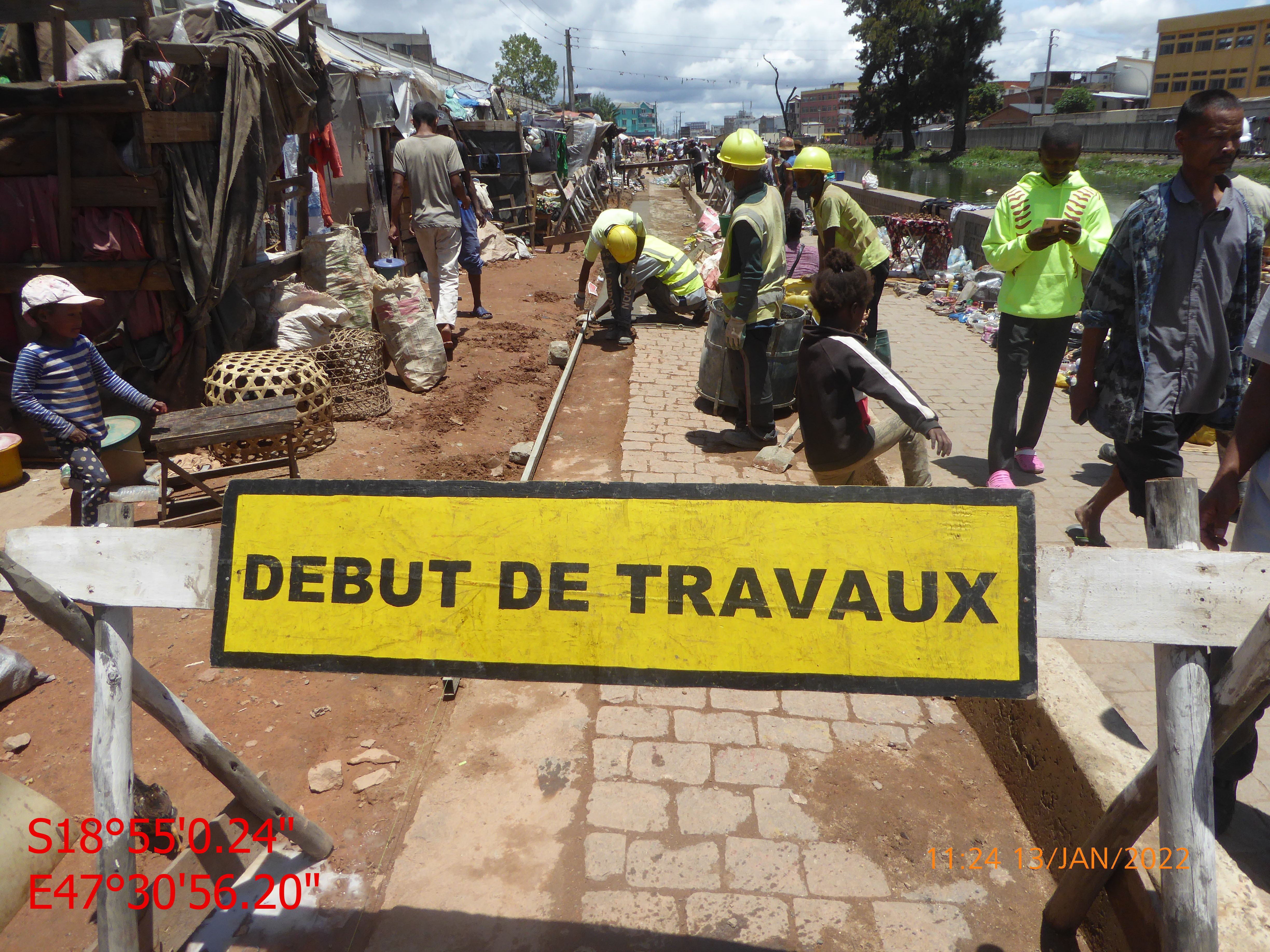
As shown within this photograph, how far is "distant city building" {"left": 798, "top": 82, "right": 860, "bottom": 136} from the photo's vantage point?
16800 centimetres

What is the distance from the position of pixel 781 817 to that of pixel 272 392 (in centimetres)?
462

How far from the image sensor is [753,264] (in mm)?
5113

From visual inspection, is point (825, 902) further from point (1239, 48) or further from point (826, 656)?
point (1239, 48)

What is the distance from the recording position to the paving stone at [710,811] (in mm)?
2629

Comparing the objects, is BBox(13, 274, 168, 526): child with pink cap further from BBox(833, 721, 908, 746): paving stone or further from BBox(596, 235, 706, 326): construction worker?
BBox(596, 235, 706, 326): construction worker

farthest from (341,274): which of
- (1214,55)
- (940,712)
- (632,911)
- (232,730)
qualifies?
(1214,55)

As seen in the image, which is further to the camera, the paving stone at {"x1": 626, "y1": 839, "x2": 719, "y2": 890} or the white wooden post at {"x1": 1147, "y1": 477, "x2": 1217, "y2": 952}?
the paving stone at {"x1": 626, "y1": 839, "x2": 719, "y2": 890}

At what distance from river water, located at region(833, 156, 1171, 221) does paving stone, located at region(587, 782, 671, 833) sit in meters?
18.5

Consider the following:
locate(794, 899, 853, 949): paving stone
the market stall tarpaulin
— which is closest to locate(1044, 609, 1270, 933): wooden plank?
the market stall tarpaulin

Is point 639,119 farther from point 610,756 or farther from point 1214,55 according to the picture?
point 610,756

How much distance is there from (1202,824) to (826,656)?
83 cm

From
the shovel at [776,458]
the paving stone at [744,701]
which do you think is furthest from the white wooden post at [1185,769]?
the shovel at [776,458]

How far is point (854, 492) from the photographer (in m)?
1.71

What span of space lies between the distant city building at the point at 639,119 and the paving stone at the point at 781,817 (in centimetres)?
13948
